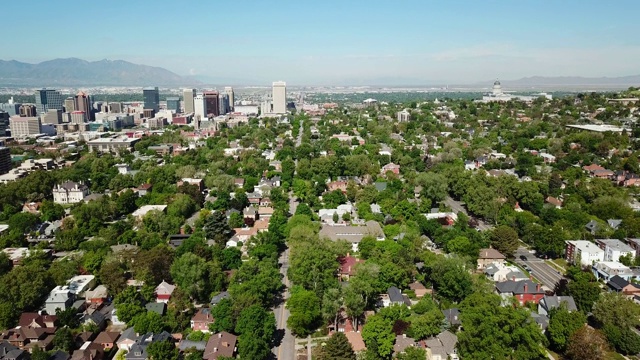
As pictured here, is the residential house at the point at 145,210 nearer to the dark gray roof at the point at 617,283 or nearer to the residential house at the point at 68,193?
the residential house at the point at 68,193

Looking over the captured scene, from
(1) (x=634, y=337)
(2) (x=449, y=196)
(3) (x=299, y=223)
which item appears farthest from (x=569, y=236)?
(3) (x=299, y=223)

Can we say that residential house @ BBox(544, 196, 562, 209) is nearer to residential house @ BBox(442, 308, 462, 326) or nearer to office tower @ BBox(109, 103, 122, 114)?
residential house @ BBox(442, 308, 462, 326)

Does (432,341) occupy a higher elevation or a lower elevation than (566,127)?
lower

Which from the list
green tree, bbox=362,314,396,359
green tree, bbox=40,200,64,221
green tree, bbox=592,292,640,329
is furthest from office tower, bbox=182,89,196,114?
green tree, bbox=592,292,640,329

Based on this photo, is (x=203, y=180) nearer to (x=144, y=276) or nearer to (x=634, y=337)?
(x=144, y=276)

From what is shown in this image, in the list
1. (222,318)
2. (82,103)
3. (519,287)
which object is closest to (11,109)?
(82,103)

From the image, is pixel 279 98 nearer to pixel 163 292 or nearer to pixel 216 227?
pixel 216 227

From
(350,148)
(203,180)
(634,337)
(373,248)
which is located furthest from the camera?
(350,148)
